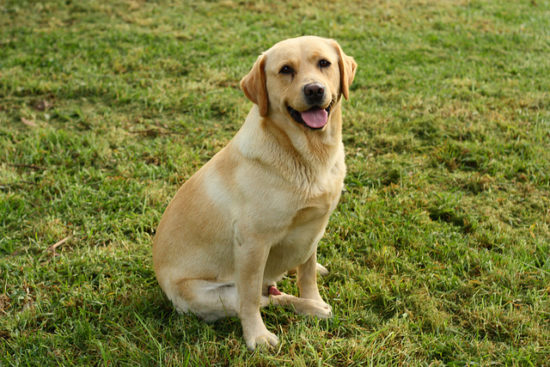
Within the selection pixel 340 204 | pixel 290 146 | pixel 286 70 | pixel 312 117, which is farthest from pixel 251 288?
pixel 340 204

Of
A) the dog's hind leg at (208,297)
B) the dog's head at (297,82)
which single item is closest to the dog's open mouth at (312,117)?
the dog's head at (297,82)

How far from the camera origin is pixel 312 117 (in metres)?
2.47

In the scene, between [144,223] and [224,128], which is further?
[224,128]

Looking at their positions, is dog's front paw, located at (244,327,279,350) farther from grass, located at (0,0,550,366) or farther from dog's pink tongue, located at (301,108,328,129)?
dog's pink tongue, located at (301,108,328,129)

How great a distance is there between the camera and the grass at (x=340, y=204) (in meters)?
2.73

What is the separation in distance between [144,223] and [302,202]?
1.84 m

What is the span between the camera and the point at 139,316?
2.90 m

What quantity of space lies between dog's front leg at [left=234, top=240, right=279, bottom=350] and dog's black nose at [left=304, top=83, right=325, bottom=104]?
0.79 m

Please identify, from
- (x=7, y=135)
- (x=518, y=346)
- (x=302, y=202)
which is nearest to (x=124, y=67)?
(x=7, y=135)

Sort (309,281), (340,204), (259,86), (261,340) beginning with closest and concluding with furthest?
1. (259,86)
2. (261,340)
3. (309,281)
4. (340,204)

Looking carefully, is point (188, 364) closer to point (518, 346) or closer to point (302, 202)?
point (302, 202)

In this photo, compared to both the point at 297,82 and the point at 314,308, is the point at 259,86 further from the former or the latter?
the point at 314,308

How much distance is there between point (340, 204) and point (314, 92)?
183cm

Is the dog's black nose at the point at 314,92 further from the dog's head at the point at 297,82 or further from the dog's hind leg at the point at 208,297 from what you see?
the dog's hind leg at the point at 208,297
